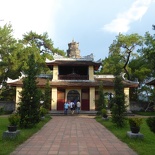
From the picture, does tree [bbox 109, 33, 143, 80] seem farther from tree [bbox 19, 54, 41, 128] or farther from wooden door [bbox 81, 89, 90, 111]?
tree [bbox 19, 54, 41, 128]

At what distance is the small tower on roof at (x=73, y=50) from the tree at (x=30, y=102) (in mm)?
25348

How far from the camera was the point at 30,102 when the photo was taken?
1346cm

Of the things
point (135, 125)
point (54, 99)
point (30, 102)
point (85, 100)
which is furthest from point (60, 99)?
point (135, 125)

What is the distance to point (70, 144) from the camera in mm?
8719

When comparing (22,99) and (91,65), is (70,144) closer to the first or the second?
(22,99)

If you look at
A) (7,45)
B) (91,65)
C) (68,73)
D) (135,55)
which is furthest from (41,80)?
(135,55)

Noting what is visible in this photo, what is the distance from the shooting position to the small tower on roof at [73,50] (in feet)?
129

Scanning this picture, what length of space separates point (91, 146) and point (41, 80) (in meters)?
21.3

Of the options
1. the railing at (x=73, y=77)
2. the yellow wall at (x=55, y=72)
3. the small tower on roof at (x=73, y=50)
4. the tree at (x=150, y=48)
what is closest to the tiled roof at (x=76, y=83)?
the railing at (x=73, y=77)

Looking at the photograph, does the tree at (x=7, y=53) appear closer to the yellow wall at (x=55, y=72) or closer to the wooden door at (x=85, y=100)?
the yellow wall at (x=55, y=72)

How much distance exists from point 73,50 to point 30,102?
26.8m

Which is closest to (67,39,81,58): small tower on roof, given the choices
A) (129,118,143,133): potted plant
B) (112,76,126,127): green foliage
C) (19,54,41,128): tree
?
(112,76,126,127): green foliage

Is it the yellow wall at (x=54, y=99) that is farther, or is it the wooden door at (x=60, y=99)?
the wooden door at (x=60, y=99)

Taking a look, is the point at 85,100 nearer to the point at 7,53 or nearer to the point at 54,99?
the point at 54,99
